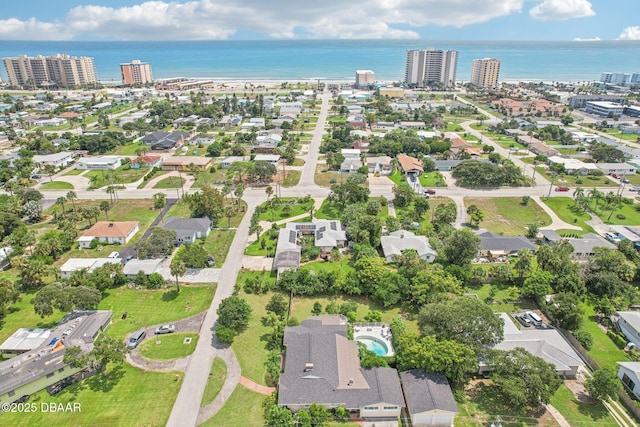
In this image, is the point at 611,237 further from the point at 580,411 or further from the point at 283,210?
the point at 283,210

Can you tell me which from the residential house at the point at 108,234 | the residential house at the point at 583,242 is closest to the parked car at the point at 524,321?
the residential house at the point at 583,242

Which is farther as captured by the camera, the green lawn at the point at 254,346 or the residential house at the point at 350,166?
the residential house at the point at 350,166

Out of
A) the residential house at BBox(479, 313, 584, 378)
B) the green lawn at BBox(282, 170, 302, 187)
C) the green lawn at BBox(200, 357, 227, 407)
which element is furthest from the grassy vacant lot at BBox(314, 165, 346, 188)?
the green lawn at BBox(200, 357, 227, 407)

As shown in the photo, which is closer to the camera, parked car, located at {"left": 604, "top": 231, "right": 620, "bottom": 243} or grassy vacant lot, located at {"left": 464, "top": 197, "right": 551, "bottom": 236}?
parked car, located at {"left": 604, "top": 231, "right": 620, "bottom": 243}

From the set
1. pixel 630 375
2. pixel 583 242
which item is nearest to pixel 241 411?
pixel 630 375

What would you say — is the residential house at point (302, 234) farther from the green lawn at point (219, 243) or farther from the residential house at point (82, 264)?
the residential house at point (82, 264)

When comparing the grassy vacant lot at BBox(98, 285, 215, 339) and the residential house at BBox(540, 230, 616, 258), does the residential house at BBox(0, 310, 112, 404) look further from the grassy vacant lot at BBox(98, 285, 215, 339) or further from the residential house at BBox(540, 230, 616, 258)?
the residential house at BBox(540, 230, 616, 258)
